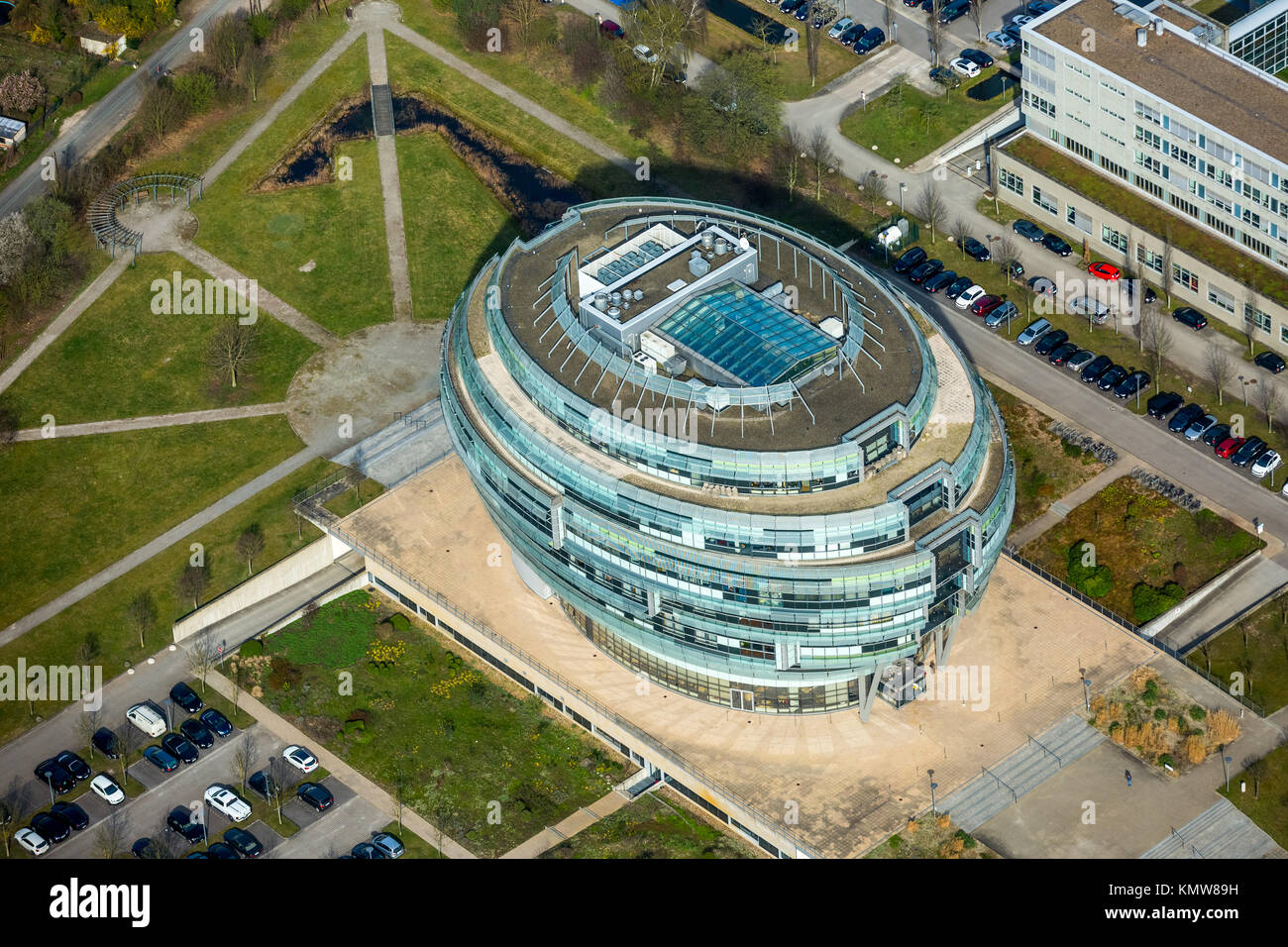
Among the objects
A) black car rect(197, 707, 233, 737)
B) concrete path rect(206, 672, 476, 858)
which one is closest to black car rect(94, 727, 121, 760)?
black car rect(197, 707, 233, 737)

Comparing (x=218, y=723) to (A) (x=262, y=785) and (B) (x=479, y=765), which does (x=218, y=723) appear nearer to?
(A) (x=262, y=785)

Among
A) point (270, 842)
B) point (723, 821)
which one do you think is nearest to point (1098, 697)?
point (723, 821)

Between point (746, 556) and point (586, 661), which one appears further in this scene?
point (586, 661)

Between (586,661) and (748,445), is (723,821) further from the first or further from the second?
(748,445)

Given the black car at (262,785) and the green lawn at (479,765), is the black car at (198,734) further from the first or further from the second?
the green lawn at (479,765)

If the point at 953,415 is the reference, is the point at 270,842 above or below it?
below

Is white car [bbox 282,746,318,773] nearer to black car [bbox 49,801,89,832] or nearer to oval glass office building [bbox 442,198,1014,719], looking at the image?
black car [bbox 49,801,89,832]
